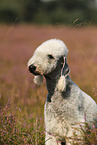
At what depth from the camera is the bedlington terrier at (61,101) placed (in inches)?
83.7

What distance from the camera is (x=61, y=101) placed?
2.28 metres

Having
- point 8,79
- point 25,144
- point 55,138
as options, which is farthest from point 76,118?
point 8,79

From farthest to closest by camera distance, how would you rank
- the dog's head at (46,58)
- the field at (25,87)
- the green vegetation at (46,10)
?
the green vegetation at (46,10) → the field at (25,87) → the dog's head at (46,58)

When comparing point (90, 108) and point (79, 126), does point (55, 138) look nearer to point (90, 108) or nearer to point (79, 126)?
point (79, 126)

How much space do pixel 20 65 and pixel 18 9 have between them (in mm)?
25801

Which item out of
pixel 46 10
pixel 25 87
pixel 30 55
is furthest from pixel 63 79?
pixel 46 10

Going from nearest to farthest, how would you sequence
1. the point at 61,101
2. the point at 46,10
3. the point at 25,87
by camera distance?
the point at 61,101 → the point at 25,87 → the point at 46,10

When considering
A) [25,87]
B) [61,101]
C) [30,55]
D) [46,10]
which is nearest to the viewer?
[61,101]

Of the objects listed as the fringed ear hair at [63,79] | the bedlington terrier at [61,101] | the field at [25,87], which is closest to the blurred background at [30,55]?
the field at [25,87]

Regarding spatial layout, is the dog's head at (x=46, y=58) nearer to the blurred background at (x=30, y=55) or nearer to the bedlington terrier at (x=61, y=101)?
the bedlington terrier at (x=61, y=101)

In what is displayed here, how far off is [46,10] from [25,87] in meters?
32.0

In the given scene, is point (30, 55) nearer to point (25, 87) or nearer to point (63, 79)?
point (25, 87)

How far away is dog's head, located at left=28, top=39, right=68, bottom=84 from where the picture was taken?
2.03 meters

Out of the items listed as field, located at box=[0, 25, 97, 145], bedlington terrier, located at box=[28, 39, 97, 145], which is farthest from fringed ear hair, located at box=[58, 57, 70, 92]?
field, located at box=[0, 25, 97, 145]
